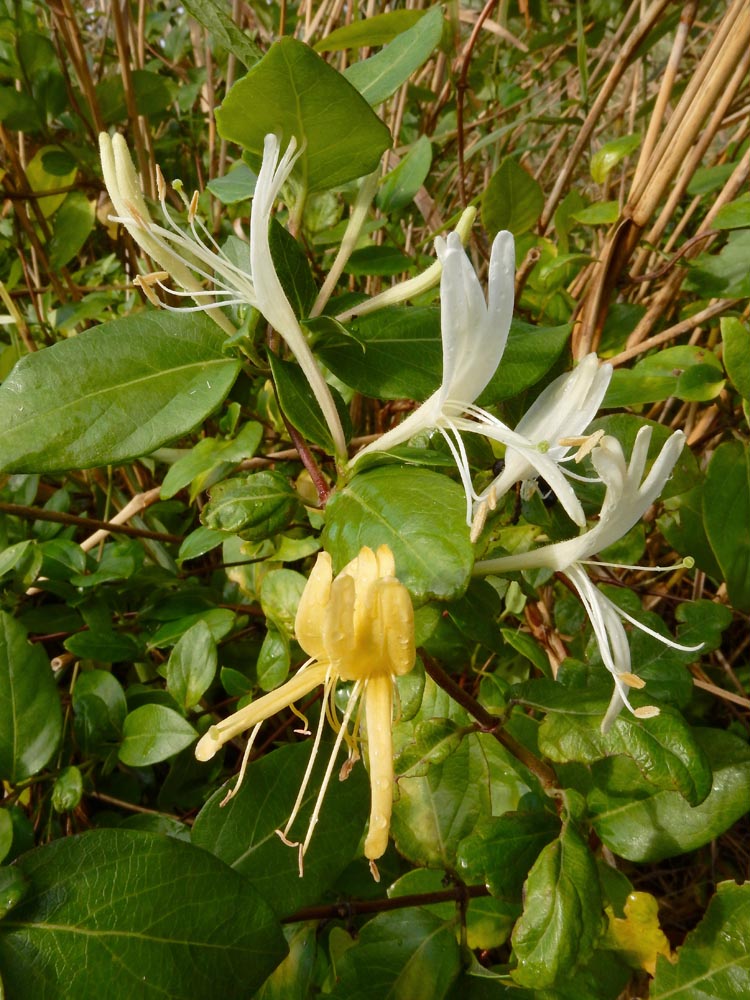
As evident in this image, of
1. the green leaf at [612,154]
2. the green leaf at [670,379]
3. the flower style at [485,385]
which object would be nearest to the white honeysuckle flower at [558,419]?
the flower style at [485,385]

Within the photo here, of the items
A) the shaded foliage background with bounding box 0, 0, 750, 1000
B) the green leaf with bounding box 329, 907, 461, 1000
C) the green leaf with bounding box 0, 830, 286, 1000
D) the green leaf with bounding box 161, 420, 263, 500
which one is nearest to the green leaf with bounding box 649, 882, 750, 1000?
the shaded foliage background with bounding box 0, 0, 750, 1000

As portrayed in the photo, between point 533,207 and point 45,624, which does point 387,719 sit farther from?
point 533,207

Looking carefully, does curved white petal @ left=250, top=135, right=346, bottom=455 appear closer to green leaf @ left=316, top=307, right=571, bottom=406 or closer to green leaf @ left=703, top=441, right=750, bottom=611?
green leaf @ left=316, top=307, right=571, bottom=406

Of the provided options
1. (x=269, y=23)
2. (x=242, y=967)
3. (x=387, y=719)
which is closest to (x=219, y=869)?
(x=242, y=967)

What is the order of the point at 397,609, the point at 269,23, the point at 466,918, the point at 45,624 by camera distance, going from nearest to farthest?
the point at 397,609, the point at 466,918, the point at 45,624, the point at 269,23

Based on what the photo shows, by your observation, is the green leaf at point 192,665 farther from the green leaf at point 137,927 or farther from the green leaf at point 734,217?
the green leaf at point 734,217

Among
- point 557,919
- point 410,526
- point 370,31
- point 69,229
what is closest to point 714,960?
point 557,919
